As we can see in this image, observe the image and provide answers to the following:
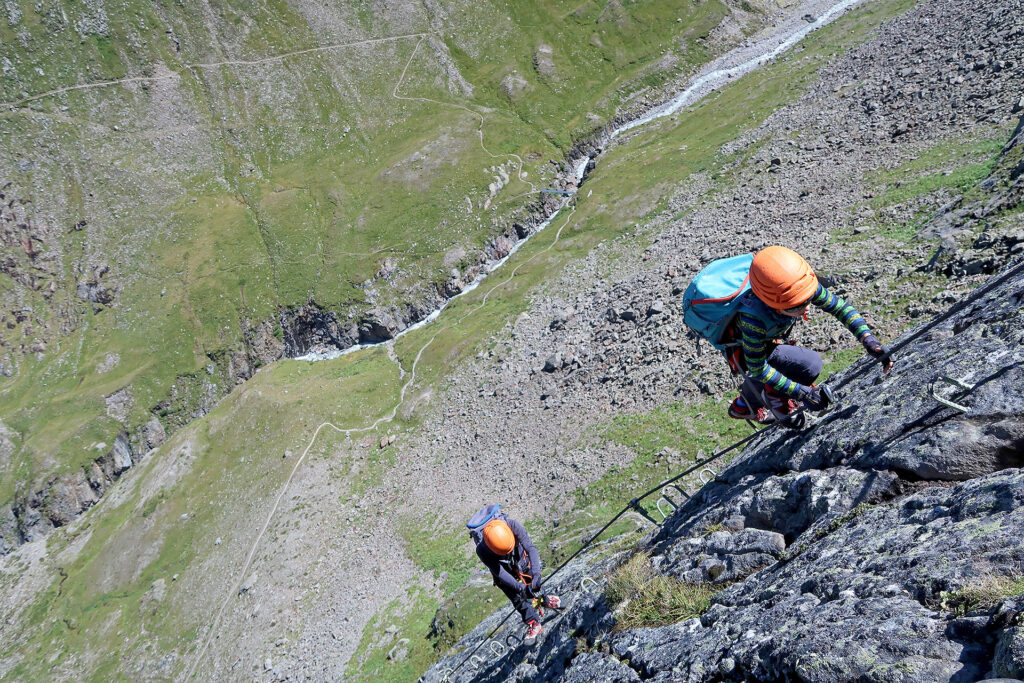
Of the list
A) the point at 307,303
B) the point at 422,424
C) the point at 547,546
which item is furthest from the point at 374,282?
the point at 547,546

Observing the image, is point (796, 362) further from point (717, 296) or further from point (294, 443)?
point (294, 443)

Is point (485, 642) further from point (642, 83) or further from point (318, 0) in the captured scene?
point (318, 0)

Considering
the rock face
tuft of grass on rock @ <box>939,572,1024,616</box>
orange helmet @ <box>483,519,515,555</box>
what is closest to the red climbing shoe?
the rock face

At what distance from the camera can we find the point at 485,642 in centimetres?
1983

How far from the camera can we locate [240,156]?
9362cm

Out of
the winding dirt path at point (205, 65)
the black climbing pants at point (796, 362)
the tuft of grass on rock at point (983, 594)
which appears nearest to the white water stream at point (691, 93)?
Result: the winding dirt path at point (205, 65)

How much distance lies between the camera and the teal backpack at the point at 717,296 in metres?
10.7

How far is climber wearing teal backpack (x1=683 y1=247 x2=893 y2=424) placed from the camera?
9523mm

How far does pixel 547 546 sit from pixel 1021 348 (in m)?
20.7

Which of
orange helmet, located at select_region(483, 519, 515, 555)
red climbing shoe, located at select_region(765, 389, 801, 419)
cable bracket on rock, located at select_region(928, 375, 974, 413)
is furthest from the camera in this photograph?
orange helmet, located at select_region(483, 519, 515, 555)

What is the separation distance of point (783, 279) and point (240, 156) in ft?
328

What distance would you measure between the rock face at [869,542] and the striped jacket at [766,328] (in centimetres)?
131

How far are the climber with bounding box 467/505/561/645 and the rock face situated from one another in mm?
1294

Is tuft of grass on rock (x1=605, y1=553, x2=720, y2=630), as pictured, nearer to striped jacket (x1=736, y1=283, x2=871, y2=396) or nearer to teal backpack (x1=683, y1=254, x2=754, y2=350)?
striped jacket (x1=736, y1=283, x2=871, y2=396)
